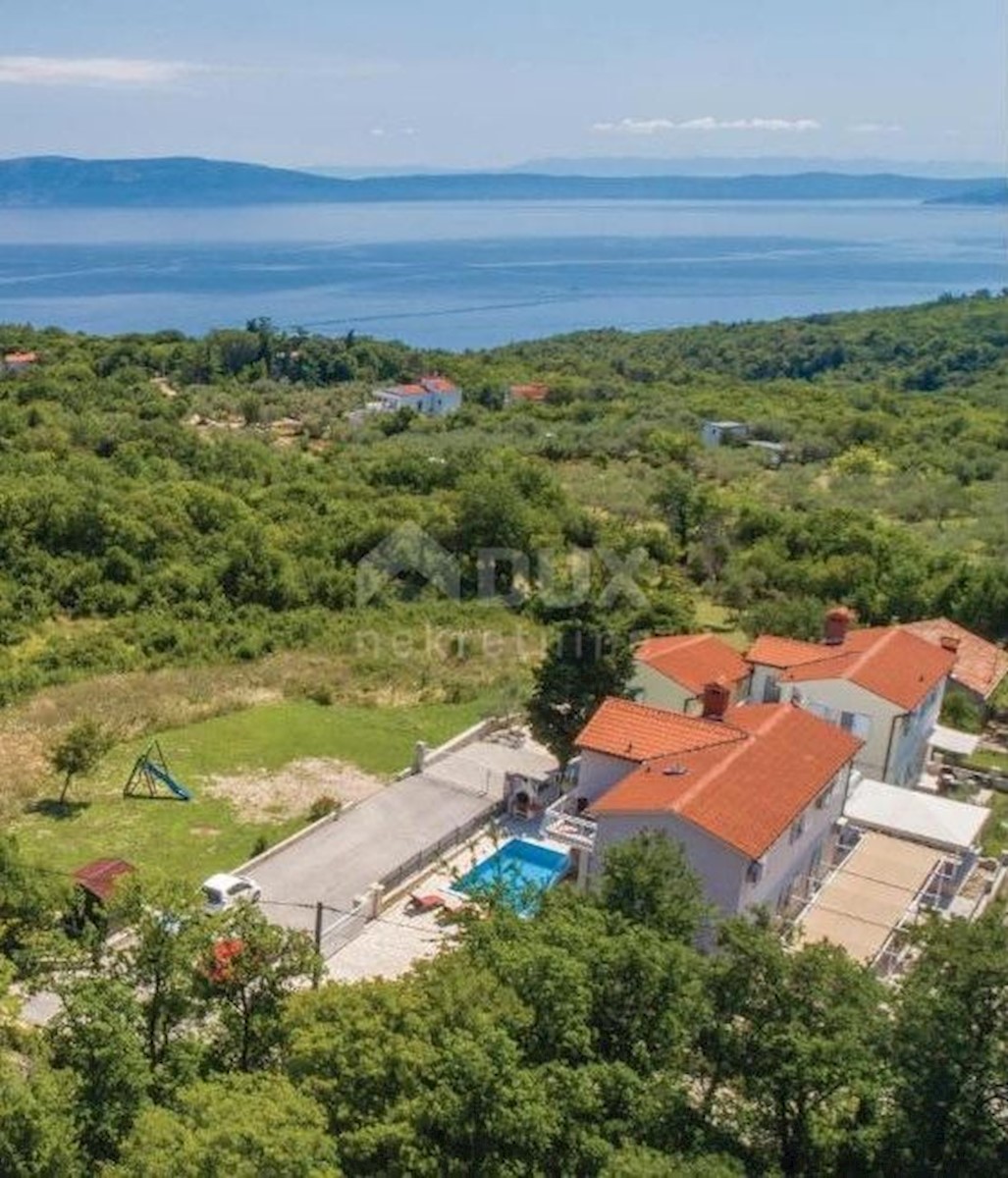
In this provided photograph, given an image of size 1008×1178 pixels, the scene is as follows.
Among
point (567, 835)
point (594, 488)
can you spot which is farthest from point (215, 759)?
point (594, 488)

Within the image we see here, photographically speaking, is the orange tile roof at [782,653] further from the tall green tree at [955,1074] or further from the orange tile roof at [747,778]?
the tall green tree at [955,1074]

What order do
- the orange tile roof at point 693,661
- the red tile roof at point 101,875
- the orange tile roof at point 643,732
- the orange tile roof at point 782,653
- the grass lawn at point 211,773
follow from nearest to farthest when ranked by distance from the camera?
the red tile roof at point 101,875, the orange tile roof at point 643,732, the grass lawn at point 211,773, the orange tile roof at point 693,661, the orange tile roof at point 782,653

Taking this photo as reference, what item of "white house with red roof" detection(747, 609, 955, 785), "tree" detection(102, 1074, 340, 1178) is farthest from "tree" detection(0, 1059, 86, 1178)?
"white house with red roof" detection(747, 609, 955, 785)

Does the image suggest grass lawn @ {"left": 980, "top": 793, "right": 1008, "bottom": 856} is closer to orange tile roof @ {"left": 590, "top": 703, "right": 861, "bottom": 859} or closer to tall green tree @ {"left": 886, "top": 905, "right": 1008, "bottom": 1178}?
orange tile roof @ {"left": 590, "top": 703, "right": 861, "bottom": 859}

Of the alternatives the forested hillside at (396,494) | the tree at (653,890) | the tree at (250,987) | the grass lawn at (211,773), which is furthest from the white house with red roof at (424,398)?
the tree at (250,987)

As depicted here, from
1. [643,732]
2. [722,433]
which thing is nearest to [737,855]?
[643,732]

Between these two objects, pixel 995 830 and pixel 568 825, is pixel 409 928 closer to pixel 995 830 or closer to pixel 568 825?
pixel 568 825
